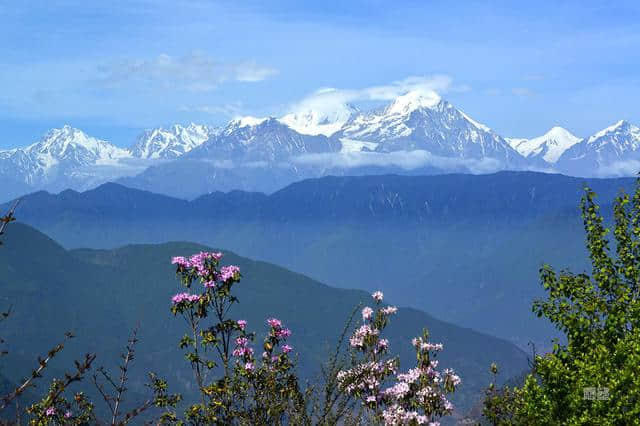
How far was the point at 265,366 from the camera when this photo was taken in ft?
47.6

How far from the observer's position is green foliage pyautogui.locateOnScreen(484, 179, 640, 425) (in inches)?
664

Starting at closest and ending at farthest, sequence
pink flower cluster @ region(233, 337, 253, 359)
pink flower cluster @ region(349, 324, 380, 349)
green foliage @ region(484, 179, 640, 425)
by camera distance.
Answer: pink flower cluster @ region(233, 337, 253, 359), pink flower cluster @ region(349, 324, 380, 349), green foliage @ region(484, 179, 640, 425)

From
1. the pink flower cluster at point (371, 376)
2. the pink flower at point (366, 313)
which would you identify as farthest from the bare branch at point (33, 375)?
the pink flower at point (366, 313)

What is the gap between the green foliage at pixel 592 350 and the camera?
1686 cm

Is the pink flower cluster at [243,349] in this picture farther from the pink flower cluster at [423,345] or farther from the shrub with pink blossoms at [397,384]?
the pink flower cluster at [423,345]

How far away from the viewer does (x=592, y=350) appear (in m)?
19.4

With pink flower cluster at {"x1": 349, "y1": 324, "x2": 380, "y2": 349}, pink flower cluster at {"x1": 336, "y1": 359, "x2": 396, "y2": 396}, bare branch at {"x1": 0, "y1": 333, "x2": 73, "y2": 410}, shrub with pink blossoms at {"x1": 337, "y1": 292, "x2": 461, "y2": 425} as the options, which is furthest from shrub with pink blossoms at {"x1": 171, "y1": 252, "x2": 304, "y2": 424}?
bare branch at {"x1": 0, "y1": 333, "x2": 73, "y2": 410}

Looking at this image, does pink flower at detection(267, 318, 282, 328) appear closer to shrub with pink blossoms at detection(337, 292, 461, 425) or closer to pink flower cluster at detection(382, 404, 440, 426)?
shrub with pink blossoms at detection(337, 292, 461, 425)

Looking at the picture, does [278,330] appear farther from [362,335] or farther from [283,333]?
[362,335]

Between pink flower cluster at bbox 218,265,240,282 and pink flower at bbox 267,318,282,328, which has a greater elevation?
pink flower cluster at bbox 218,265,240,282

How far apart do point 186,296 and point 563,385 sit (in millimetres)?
10179

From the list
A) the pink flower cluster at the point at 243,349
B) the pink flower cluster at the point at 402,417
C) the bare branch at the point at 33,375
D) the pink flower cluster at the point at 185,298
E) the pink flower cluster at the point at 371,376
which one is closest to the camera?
the bare branch at the point at 33,375

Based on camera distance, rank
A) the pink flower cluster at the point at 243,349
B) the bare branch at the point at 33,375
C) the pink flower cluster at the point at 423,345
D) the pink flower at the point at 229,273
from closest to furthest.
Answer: the bare branch at the point at 33,375, the pink flower cluster at the point at 423,345, the pink flower cluster at the point at 243,349, the pink flower at the point at 229,273

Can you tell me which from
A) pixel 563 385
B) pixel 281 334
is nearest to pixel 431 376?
pixel 281 334
